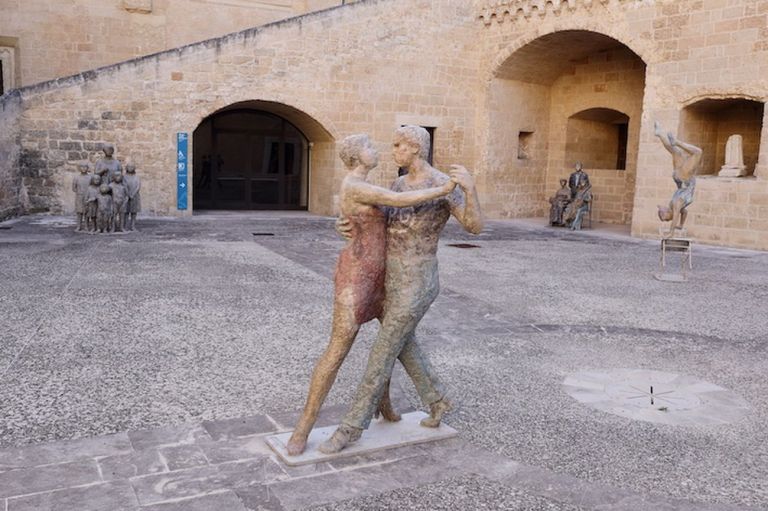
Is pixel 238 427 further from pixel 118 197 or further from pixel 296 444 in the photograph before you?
pixel 118 197

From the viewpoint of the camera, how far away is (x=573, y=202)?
16266mm

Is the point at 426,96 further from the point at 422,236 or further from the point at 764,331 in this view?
the point at 422,236

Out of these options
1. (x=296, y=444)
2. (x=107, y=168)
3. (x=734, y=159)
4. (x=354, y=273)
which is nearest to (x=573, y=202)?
(x=734, y=159)

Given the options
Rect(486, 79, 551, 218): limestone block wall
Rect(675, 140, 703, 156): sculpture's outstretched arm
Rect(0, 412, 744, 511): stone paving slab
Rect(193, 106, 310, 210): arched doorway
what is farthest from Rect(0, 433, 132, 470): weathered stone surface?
Rect(193, 106, 310, 210): arched doorway

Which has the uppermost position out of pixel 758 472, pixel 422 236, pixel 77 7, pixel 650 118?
pixel 77 7

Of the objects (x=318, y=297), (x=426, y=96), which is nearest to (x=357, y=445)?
(x=318, y=297)

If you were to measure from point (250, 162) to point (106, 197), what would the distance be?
7447mm

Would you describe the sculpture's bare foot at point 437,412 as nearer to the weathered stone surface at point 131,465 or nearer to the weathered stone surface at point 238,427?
the weathered stone surface at point 238,427

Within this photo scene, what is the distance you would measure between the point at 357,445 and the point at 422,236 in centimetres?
113

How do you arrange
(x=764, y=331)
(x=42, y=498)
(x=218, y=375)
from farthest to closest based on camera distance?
1. (x=764, y=331)
2. (x=218, y=375)
3. (x=42, y=498)

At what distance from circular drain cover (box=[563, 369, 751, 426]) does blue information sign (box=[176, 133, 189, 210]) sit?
1196 cm

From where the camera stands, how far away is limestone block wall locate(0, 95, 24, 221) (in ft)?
44.4

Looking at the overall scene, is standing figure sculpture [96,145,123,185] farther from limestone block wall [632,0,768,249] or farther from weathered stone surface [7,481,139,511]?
limestone block wall [632,0,768,249]

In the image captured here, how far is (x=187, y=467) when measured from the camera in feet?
11.3
